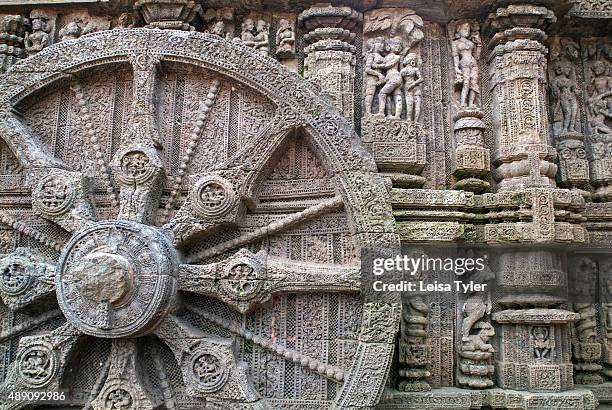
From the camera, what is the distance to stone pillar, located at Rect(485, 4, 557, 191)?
13.3 ft

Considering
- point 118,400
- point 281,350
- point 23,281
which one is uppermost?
point 23,281

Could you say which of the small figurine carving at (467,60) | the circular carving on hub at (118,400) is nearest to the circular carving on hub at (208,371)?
the circular carving on hub at (118,400)

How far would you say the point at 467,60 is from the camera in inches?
172

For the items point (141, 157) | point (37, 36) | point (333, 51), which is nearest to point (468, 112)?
point (333, 51)

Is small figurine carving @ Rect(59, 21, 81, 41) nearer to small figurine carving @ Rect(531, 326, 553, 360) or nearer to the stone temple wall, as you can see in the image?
the stone temple wall

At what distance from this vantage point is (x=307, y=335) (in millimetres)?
3738

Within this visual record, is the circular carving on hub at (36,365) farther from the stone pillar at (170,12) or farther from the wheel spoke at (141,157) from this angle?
the stone pillar at (170,12)

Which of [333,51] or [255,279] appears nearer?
[255,279]

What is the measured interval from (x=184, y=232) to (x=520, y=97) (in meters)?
3.07

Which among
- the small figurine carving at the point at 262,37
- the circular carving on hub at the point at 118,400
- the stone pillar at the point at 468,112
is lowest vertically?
the circular carving on hub at the point at 118,400

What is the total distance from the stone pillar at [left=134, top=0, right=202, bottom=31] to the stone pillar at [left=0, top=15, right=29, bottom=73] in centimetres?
120

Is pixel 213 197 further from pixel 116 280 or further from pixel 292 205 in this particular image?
pixel 116 280

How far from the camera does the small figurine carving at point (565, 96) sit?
4520 mm

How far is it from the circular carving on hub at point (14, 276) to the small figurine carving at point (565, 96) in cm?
484
